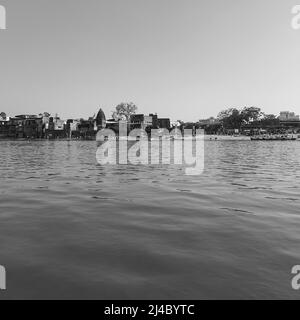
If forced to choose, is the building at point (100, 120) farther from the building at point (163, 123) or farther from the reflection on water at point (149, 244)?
the reflection on water at point (149, 244)

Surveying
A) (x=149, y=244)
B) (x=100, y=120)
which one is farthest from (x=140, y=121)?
(x=149, y=244)

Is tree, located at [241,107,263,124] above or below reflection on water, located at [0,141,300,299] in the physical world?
above

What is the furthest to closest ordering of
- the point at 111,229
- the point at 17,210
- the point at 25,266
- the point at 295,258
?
the point at 17,210, the point at 111,229, the point at 295,258, the point at 25,266

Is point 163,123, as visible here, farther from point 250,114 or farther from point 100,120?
point 250,114

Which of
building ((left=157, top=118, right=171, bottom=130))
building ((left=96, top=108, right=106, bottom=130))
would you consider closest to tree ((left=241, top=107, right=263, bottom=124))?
building ((left=157, top=118, right=171, bottom=130))

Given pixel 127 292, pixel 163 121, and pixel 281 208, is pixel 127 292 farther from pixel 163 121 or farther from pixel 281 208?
pixel 163 121

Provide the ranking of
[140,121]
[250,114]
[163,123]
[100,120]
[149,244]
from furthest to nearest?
[250,114]
[163,123]
[140,121]
[100,120]
[149,244]

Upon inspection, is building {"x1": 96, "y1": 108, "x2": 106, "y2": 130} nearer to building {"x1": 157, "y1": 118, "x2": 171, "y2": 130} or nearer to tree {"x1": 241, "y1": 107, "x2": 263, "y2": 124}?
building {"x1": 157, "y1": 118, "x2": 171, "y2": 130}

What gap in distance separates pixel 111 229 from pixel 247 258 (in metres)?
3.39

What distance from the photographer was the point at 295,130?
Answer: 199750 millimetres

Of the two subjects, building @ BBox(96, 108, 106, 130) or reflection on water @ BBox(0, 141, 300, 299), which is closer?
reflection on water @ BBox(0, 141, 300, 299)

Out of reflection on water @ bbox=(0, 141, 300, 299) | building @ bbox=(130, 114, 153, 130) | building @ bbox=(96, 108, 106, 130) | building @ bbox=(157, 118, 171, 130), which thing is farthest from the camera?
building @ bbox=(157, 118, 171, 130)

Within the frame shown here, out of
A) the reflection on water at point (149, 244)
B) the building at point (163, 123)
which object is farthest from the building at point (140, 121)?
the reflection on water at point (149, 244)
